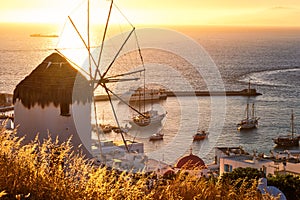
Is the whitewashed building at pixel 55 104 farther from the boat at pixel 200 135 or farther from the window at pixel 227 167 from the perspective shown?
the boat at pixel 200 135

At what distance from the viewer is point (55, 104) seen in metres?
9.47

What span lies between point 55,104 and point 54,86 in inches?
13.4

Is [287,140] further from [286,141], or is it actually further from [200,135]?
[200,135]

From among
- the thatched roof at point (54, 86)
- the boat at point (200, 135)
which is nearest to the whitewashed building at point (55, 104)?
the thatched roof at point (54, 86)

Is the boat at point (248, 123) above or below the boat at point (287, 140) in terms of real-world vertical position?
above

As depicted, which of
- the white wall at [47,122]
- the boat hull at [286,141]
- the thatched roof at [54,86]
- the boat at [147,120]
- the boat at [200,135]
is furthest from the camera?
the boat at [147,120]

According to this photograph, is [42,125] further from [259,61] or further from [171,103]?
[259,61]

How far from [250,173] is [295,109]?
37852 mm

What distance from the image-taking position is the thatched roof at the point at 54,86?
31.2ft

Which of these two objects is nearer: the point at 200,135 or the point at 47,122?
the point at 47,122

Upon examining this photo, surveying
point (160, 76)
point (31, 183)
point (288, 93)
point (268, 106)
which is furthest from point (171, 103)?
point (31, 183)

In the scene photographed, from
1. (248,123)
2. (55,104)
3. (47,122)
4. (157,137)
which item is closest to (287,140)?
(248,123)

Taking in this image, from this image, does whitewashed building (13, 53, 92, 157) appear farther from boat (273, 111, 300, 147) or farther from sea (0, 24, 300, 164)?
boat (273, 111, 300, 147)

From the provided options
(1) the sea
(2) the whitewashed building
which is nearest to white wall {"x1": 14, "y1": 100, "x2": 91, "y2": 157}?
(2) the whitewashed building
